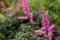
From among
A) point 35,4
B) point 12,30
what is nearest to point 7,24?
point 12,30

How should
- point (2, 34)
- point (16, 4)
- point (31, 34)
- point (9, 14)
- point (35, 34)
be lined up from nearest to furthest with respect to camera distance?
point (31, 34), point (35, 34), point (2, 34), point (9, 14), point (16, 4)

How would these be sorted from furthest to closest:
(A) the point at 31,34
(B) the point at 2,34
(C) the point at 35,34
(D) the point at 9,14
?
(D) the point at 9,14 < (B) the point at 2,34 < (C) the point at 35,34 < (A) the point at 31,34

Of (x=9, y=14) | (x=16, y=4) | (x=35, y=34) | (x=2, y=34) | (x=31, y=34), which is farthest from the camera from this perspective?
(x=16, y=4)

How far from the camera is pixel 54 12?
3420 mm

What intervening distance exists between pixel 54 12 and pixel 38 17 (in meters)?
0.41

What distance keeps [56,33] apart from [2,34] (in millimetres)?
813

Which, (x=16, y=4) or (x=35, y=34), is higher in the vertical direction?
(x=16, y=4)

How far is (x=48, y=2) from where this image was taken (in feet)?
11.6

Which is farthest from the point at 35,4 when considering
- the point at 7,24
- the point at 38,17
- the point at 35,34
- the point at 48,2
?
the point at 35,34

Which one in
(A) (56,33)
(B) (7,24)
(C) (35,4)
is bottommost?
(A) (56,33)

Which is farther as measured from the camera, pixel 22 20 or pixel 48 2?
pixel 48 2

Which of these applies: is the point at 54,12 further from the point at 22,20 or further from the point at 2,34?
the point at 2,34

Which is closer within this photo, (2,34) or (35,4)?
(2,34)

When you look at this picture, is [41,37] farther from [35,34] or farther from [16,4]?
[16,4]
